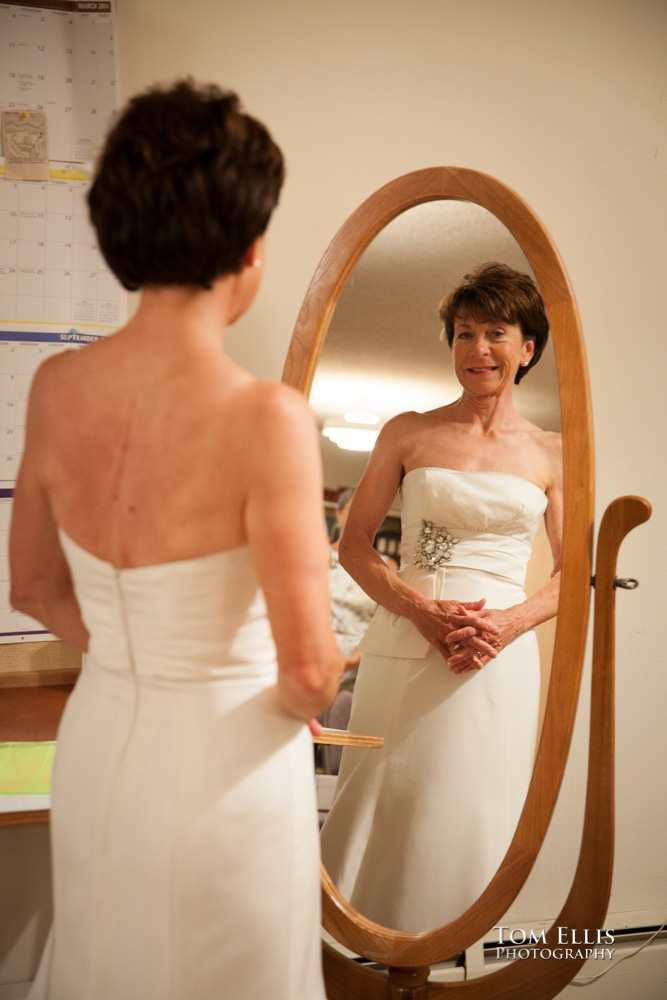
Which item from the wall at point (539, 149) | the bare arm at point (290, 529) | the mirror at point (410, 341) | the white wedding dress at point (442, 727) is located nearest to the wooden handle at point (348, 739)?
the white wedding dress at point (442, 727)

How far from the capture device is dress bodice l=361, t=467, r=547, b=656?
1.32m

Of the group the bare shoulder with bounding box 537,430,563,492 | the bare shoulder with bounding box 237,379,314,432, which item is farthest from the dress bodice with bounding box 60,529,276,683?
the bare shoulder with bounding box 537,430,563,492

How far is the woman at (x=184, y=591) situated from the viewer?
82 centimetres

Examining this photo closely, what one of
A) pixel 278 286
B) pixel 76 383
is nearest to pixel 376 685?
pixel 76 383

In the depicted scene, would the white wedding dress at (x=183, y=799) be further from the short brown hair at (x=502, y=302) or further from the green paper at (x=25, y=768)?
the short brown hair at (x=502, y=302)

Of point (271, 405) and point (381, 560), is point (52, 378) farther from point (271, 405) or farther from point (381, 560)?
point (381, 560)

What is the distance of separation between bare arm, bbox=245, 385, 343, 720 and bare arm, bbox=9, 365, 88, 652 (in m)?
0.28

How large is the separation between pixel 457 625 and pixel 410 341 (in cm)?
53

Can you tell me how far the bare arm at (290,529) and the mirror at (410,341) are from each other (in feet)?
1.95

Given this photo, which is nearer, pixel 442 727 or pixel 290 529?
pixel 290 529

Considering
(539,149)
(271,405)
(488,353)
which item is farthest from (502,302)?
(539,149)

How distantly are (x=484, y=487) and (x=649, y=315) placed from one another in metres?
1.12

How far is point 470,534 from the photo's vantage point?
1331mm

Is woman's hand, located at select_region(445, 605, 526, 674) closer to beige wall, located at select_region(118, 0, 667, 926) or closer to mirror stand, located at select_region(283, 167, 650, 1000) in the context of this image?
mirror stand, located at select_region(283, 167, 650, 1000)
